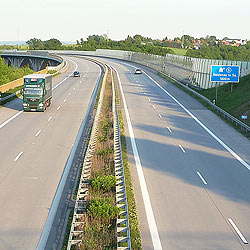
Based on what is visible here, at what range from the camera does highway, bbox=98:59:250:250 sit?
1408 cm

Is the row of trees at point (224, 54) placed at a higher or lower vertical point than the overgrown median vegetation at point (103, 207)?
higher

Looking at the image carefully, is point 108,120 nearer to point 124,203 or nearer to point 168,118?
point 168,118

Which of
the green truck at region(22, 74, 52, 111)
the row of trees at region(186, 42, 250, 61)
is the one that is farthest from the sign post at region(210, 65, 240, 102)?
the row of trees at region(186, 42, 250, 61)

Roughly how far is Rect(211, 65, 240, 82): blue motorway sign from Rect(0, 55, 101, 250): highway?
1603 cm

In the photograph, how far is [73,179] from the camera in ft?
64.9

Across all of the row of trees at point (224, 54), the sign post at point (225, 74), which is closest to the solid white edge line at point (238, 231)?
the sign post at point (225, 74)

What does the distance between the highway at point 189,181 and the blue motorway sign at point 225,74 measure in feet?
34.1

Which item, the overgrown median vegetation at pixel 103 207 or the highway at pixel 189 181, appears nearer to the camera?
the overgrown median vegetation at pixel 103 207

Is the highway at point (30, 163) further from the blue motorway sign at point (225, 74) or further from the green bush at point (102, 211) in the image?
the blue motorway sign at point (225, 74)

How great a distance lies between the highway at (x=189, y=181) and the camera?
14078mm

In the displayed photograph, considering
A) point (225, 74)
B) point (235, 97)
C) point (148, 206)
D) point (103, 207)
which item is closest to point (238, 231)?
point (148, 206)

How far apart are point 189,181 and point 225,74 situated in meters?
30.8

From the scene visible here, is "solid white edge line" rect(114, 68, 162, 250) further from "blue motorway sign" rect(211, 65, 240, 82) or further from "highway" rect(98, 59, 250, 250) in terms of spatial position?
"blue motorway sign" rect(211, 65, 240, 82)

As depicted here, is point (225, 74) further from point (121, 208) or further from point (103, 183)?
point (121, 208)
